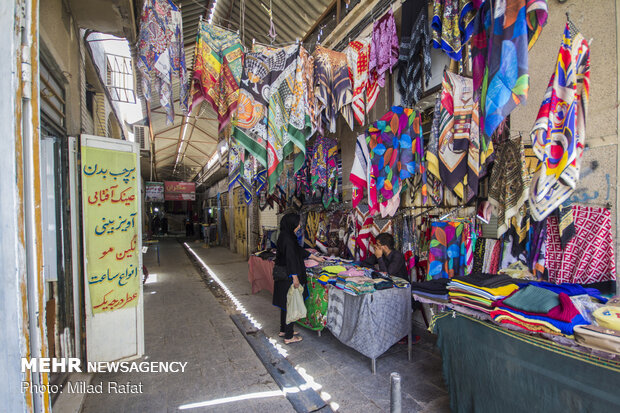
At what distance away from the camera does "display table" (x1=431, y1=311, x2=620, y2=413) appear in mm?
1390

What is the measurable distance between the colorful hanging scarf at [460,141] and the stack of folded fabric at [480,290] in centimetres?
99

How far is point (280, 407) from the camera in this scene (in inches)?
93.6

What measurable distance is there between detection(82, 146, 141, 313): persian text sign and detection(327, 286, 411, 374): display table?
7.60 ft

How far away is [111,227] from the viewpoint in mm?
3012

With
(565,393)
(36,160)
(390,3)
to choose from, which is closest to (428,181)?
(565,393)

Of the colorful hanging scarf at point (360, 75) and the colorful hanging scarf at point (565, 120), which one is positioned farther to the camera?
the colorful hanging scarf at point (360, 75)

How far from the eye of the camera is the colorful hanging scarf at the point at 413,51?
309 centimetres

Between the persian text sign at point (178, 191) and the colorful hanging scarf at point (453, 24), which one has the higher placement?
the colorful hanging scarf at point (453, 24)

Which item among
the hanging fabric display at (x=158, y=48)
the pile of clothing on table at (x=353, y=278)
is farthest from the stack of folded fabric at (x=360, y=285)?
the hanging fabric display at (x=158, y=48)

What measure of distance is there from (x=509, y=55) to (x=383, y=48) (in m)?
1.69

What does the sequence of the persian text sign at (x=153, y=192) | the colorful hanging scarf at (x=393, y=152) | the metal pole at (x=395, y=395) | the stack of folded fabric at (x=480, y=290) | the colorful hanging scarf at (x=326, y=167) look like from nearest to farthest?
the metal pole at (x=395, y=395)
the stack of folded fabric at (x=480, y=290)
the colorful hanging scarf at (x=393, y=152)
the colorful hanging scarf at (x=326, y=167)
the persian text sign at (x=153, y=192)

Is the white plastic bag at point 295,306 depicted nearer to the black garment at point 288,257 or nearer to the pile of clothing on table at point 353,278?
the black garment at point 288,257

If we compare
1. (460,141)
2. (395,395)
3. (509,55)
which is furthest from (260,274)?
(509,55)

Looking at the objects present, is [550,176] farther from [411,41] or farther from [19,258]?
→ [19,258]
